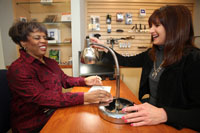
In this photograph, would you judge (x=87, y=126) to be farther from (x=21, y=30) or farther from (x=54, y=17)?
(x=54, y=17)

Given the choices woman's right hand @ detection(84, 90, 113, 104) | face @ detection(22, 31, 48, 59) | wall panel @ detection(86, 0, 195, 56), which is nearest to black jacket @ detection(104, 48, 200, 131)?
woman's right hand @ detection(84, 90, 113, 104)

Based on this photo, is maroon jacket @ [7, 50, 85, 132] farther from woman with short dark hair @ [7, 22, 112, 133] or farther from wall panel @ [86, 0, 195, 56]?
wall panel @ [86, 0, 195, 56]

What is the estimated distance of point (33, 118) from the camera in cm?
101

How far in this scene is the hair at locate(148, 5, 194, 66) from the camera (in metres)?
0.86

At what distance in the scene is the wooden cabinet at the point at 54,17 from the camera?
2.33 meters

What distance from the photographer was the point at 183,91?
2.71 feet

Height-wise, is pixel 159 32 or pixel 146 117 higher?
pixel 159 32

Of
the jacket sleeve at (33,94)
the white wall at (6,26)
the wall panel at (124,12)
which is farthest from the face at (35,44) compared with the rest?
the wall panel at (124,12)

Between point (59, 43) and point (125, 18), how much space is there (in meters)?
1.50

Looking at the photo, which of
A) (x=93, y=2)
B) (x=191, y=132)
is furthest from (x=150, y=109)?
(x=93, y=2)

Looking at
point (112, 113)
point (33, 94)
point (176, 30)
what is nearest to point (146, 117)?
point (112, 113)

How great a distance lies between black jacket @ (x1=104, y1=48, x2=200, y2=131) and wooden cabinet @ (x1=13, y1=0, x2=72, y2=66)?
6.19ft

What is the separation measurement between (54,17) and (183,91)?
7.98ft

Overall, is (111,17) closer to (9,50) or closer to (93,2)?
(93,2)
